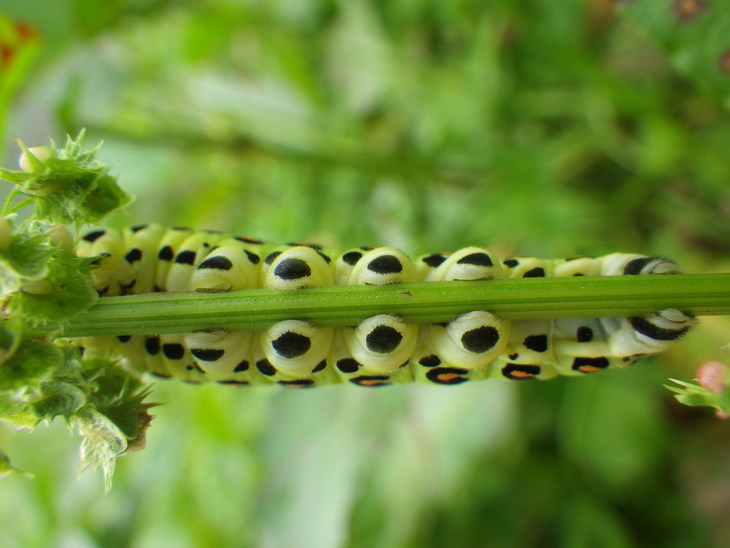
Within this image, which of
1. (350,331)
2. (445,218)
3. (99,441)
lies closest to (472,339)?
(350,331)

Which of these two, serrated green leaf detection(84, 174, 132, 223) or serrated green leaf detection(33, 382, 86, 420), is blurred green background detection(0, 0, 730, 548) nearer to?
serrated green leaf detection(84, 174, 132, 223)

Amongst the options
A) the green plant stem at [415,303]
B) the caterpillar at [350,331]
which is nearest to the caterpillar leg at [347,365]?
the caterpillar at [350,331]

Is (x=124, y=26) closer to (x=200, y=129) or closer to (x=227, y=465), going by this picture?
(x=200, y=129)

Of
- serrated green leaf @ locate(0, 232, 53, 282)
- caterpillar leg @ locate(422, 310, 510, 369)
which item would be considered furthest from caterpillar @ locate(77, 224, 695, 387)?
serrated green leaf @ locate(0, 232, 53, 282)

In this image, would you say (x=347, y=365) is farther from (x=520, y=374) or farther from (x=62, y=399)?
(x=62, y=399)

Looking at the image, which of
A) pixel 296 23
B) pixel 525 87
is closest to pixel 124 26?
pixel 296 23

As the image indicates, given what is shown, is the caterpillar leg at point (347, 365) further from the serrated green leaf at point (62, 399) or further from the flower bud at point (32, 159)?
the flower bud at point (32, 159)
